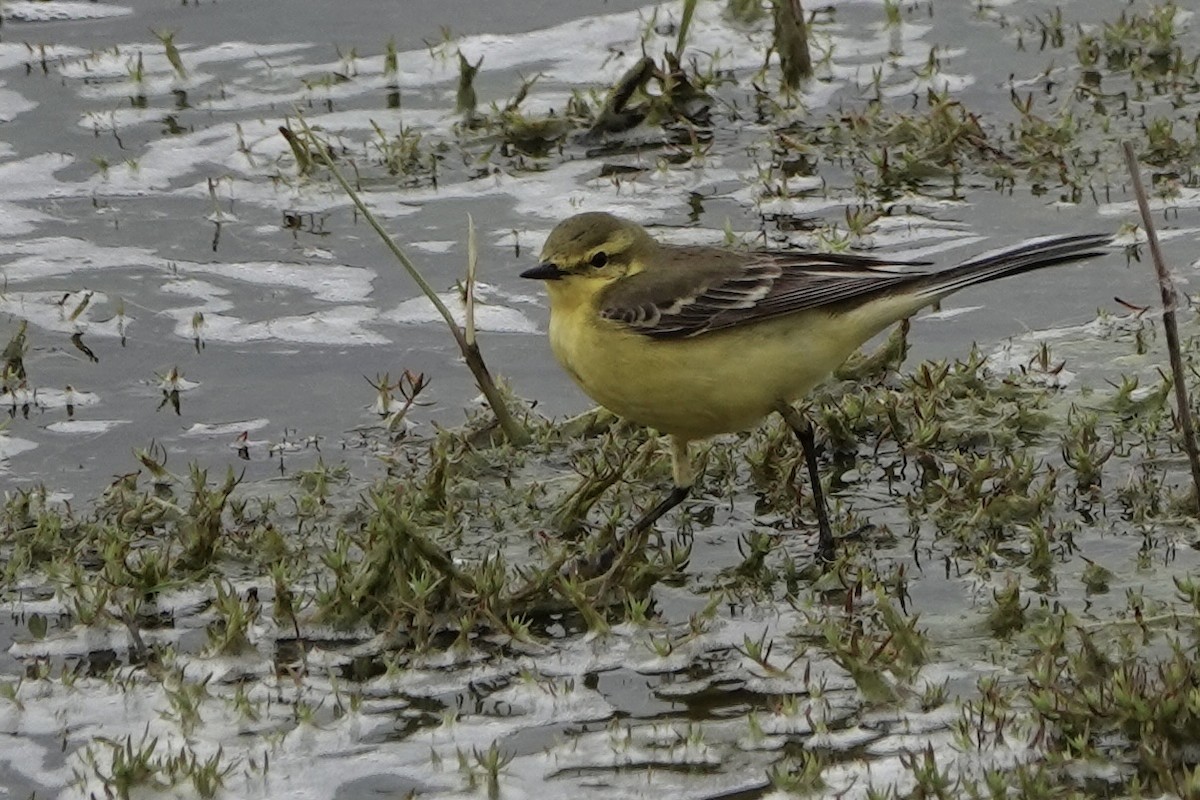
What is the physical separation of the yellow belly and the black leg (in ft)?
0.25

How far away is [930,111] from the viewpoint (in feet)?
36.0

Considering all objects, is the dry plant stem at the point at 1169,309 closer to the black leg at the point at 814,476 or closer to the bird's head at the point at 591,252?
the black leg at the point at 814,476

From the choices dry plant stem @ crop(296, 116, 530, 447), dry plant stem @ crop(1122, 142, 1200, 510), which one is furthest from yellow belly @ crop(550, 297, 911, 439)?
dry plant stem @ crop(1122, 142, 1200, 510)

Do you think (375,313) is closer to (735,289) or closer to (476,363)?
(476,363)

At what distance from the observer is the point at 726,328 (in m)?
7.29

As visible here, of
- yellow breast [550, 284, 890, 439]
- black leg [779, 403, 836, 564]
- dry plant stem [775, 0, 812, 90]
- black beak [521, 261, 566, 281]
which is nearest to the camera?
black leg [779, 403, 836, 564]

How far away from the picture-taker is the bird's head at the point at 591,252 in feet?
24.9

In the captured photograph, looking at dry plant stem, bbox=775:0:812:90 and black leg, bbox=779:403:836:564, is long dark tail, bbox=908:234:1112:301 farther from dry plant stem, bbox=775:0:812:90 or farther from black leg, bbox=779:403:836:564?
dry plant stem, bbox=775:0:812:90

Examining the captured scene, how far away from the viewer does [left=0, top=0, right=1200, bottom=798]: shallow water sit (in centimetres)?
588

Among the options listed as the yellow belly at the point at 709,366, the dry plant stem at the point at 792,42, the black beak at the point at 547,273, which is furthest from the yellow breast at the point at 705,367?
the dry plant stem at the point at 792,42

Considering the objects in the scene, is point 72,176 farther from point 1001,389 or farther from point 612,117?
point 1001,389

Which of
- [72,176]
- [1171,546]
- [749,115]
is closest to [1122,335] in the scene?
[1171,546]

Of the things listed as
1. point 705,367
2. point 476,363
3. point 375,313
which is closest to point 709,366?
point 705,367

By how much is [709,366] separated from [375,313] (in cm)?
266
